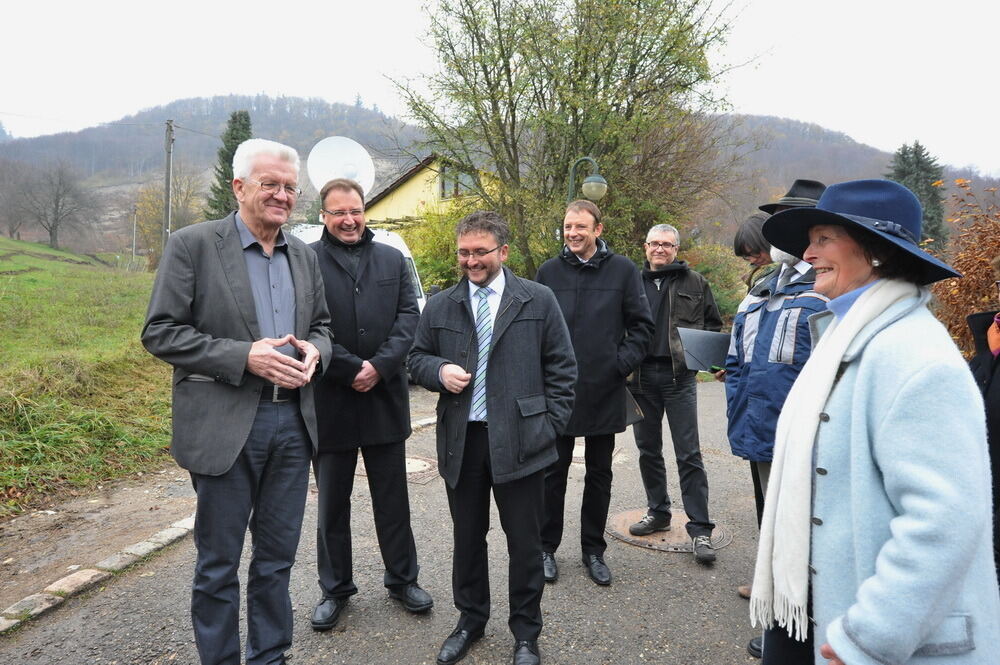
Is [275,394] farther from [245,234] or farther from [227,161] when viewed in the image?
[227,161]

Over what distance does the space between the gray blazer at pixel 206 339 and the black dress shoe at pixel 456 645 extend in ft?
4.42

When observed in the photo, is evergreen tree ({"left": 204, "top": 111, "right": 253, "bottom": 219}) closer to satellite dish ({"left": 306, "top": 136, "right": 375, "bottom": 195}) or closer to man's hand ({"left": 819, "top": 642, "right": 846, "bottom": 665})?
satellite dish ({"left": 306, "top": 136, "right": 375, "bottom": 195})

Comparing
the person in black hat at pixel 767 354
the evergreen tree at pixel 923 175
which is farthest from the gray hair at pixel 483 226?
the evergreen tree at pixel 923 175

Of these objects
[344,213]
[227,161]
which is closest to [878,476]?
[344,213]

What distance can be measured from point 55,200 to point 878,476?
45.4 meters

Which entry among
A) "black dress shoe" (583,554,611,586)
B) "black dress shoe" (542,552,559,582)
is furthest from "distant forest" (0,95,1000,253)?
"black dress shoe" (542,552,559,582)

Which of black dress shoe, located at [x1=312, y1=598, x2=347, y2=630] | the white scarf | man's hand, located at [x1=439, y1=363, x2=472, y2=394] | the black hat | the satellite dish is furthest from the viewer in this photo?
the satellite dish

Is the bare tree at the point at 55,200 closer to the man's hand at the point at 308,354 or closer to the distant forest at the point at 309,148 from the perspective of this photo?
the distant forest at the point at 309,148

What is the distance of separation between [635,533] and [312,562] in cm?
223

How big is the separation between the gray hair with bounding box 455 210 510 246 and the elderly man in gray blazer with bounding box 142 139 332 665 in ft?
2.57

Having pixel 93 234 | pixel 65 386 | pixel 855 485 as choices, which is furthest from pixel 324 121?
pixel 855 485

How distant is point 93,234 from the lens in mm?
45938

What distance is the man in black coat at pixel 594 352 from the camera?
3801 millimetres

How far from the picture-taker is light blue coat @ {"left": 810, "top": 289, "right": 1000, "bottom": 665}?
4.21 ft
